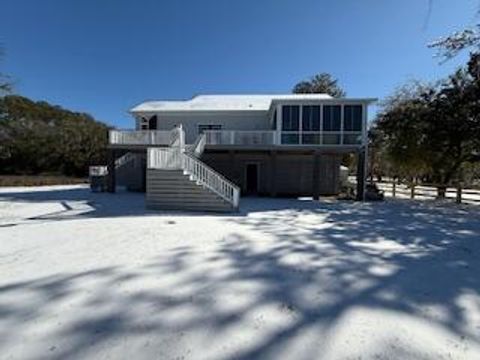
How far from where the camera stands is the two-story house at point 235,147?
13.7 meters

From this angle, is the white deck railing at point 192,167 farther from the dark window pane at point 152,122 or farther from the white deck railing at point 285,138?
the dark window pane at point 152,122

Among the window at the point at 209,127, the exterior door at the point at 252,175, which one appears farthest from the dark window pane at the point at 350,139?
the window at the point at 209,127

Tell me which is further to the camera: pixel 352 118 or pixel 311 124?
pixel 311 124

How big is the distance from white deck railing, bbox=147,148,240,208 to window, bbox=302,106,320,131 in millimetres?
6858

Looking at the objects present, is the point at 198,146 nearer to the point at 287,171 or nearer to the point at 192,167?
the point at 192,167

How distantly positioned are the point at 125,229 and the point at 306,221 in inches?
192

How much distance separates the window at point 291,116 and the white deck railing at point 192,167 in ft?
21.0

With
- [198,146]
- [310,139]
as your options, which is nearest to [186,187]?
[198,146]

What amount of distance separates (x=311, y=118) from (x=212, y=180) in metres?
7.57

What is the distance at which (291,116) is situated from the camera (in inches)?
753

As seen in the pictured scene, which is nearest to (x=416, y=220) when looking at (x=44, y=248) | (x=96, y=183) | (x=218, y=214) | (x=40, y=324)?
(x=218, y=214)

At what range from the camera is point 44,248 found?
22.8 ft

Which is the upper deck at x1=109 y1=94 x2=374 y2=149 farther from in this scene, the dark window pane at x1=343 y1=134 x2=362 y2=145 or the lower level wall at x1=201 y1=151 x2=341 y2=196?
the lower level wall at x1=201 y1=151 x2=341 y2=196

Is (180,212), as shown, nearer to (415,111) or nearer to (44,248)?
(44,248)
